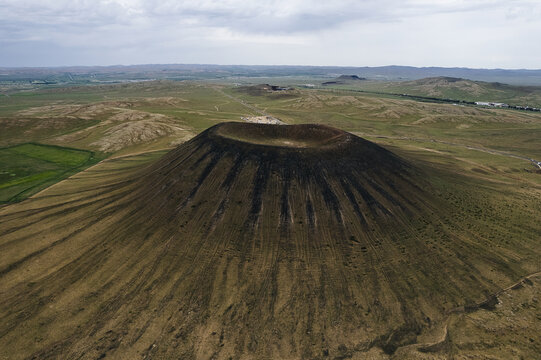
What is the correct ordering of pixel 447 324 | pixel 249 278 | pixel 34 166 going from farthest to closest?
pixel 34 166 < pixel 249 278 < pixel 447 324

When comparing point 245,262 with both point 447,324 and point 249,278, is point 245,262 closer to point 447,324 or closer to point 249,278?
point 249,278

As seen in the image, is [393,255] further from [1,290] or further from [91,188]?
[91,188]

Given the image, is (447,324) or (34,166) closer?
(447,324)

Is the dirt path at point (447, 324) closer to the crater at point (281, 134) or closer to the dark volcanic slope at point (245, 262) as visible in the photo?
the dark volcanic slope at point (245, 262)

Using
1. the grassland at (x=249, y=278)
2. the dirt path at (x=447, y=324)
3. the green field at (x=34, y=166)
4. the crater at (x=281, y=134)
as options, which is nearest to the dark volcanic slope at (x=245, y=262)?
the grassland at (x=249, y=278)

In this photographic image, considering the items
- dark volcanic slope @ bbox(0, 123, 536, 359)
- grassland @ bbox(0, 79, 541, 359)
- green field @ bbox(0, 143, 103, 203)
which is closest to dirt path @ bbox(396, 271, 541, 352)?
grassland @ bbox(0, 79, 541, 359)

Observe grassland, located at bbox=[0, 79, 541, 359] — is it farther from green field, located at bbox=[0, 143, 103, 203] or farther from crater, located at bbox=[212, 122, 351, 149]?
green field, located at bbox=[0, 143, 103, 203]

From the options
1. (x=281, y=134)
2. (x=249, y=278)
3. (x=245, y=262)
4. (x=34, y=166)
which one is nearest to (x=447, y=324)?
(x=249, y=278)

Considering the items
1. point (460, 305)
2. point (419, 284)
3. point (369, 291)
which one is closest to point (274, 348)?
point (369, 291)
